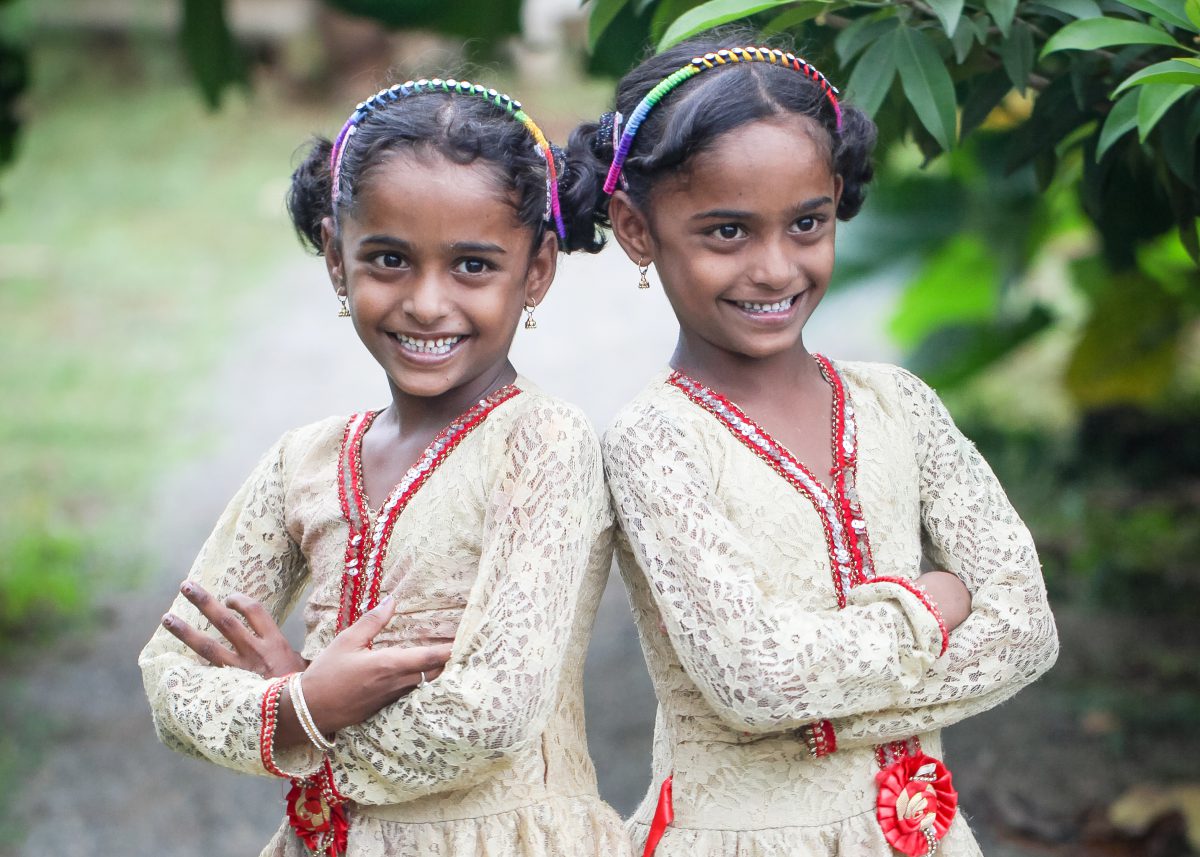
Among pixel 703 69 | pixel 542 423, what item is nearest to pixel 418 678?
pixel 542 423

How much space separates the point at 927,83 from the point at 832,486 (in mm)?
643

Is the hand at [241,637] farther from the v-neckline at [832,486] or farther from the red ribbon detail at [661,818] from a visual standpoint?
the v-neckline at [832,486]

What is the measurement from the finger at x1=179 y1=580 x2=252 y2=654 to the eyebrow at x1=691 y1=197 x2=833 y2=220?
86 centimetres

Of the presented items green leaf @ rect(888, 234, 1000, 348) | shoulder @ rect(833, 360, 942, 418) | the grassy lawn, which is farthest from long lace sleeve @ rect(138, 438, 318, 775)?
green leaf @ rect(888, 234, 1000, 348)

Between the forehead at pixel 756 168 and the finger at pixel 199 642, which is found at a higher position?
the forehead at pixel 756 168

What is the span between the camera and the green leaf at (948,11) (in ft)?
7.16

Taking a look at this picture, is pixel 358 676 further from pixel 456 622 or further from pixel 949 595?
pixel 949 595

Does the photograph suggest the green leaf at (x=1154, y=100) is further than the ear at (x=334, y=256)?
No

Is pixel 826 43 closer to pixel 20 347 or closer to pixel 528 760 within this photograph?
pixel 528 760

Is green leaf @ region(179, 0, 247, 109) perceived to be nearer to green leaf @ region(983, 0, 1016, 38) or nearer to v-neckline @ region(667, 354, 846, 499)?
v-neckline @ region(667, 354, 846, 499)

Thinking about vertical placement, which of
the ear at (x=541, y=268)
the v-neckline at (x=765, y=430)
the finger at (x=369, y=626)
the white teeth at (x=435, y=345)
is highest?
the ear at (x=541, y=268)

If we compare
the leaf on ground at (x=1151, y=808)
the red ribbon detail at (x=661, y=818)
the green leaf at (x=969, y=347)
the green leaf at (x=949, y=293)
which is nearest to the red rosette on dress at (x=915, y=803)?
the red ribbon detail at (x=661, y=818)

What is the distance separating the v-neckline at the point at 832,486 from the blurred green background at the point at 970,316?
0.53m

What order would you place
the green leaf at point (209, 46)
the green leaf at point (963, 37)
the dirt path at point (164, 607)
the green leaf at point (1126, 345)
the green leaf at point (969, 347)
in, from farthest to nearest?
the green leaf at point (1126, 345)
the green leaf at point (969, 347)
the green leaf at point (209, 46)
the dirt path at point (164, 607)
the green leaf at point (963, 37)
